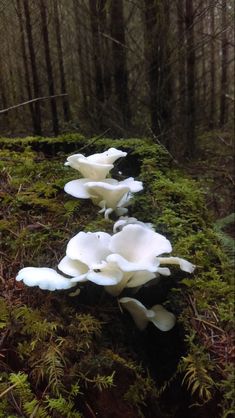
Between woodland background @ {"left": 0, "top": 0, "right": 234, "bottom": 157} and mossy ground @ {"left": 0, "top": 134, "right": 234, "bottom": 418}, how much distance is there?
6.58ft

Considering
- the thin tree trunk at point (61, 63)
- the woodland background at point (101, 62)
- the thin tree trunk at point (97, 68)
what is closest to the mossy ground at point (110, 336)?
the woodland background at point (101, 62)

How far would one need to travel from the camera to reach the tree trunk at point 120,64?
6395 millimetres

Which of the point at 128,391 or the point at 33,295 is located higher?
the point at 33,295

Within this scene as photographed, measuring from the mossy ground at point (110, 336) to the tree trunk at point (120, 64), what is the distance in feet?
15.1

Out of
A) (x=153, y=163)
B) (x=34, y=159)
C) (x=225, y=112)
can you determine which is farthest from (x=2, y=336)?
(x=225, y=112)

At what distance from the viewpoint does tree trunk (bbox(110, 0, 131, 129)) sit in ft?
21.0

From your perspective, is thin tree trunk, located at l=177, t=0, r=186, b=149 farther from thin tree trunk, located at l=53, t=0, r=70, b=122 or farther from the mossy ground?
the mossy ground

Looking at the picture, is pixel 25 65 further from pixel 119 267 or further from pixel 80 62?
pixel 119 267

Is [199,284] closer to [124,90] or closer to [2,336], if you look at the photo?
[2,336]

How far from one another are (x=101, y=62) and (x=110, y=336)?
5.76 m

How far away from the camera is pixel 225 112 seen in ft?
45.2

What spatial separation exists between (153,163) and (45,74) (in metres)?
2.82

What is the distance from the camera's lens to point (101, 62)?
6.58 meters

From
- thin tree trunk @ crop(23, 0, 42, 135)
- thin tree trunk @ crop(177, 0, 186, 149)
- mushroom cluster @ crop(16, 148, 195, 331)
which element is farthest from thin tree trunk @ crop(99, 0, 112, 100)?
mushroom cluster @ crop(16, 148, 195, 331)
